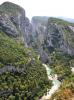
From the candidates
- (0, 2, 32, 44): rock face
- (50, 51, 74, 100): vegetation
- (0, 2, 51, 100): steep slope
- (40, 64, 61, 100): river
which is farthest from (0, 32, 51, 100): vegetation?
(0, 2, 32, 44): rock face

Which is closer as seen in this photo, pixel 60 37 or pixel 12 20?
pixel 60 37

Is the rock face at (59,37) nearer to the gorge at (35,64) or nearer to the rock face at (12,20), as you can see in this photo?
the gorge at (35,64)

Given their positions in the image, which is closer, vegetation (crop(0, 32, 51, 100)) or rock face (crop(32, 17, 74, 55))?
vegetation (crop(0, 32, 51, 100))

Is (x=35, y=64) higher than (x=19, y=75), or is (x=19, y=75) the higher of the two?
(x=19, y=75)

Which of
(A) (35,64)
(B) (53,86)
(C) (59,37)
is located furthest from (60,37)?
(B) (53,86)

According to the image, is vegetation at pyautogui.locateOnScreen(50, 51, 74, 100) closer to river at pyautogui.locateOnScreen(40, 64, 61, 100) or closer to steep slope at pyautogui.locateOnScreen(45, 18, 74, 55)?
river at pyautogui.locateOnScreen(40, 64, 61, 100)

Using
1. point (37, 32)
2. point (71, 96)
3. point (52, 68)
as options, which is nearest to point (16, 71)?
point (71, 96)

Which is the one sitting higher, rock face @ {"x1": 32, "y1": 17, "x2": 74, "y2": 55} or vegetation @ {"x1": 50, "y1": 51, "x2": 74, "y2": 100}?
rock face @ {"x1": 32, "y1": 17, "x2": 74, "y2": 55}

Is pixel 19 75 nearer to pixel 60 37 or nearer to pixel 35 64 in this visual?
pixel 35 64

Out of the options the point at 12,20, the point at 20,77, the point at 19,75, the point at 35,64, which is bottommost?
the point at 35,64

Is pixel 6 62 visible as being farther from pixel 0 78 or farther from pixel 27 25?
pixel 27 25
